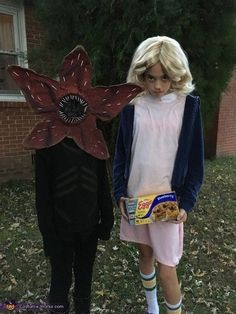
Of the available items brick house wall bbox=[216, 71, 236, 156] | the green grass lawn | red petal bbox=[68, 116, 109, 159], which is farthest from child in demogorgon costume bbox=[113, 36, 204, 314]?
brick house wall bbox=[216, 71, 236, 156]

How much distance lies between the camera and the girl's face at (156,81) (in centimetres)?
230

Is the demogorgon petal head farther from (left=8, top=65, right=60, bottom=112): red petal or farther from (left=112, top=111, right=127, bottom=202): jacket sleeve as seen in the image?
(left=112, top=111, right=127, bottom=202): jacket sleeve

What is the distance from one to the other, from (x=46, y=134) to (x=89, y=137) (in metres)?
0.23

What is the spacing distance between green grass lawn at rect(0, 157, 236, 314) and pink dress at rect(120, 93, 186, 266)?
104cm

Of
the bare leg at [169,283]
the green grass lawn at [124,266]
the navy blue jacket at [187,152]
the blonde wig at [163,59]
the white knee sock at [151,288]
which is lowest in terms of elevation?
the green grass lawn at [124,266]

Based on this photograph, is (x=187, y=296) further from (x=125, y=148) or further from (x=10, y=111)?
(x=10, y=111)

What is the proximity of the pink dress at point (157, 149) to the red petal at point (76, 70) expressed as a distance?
391mm

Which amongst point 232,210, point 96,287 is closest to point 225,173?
point 232,210

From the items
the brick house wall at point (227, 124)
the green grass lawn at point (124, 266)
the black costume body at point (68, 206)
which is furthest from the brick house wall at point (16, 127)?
the brick house wall at point (227, 124)

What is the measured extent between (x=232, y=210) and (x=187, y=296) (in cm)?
253

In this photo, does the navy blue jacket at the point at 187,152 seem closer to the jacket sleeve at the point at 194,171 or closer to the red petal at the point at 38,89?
the jacket sleeve at the point at 194,171

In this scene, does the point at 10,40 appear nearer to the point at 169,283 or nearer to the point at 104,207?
the point at 104,207

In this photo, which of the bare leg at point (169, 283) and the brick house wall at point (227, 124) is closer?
the bare leg at point (169, 283)

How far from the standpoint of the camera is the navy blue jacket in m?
2.41
